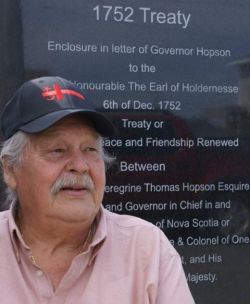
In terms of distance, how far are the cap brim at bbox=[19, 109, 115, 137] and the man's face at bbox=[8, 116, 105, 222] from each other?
0.03 metres

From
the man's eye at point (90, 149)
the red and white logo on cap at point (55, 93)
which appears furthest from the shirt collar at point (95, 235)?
the red and white logo on cap at point (55, 93)

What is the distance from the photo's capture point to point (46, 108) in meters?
2.15

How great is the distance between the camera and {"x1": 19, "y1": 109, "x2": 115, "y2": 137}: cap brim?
2102mm

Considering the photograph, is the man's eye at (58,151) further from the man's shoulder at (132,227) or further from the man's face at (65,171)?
the man's shoulder at (132,227)

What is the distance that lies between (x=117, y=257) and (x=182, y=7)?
1704 mm

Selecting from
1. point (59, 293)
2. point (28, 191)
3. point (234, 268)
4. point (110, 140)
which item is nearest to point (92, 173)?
point (28, 191)

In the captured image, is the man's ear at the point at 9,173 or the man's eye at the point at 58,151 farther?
the man's ear at the point at 9,173

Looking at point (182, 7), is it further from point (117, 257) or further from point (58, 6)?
point (117, 257)

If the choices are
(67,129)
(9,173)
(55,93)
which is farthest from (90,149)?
(9,173)

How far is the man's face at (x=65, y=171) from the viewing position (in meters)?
2.13

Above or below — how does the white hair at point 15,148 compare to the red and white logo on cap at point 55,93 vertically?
below

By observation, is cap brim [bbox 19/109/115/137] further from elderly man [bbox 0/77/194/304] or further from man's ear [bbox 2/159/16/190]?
man's ear [bbox 2/159/16/190]

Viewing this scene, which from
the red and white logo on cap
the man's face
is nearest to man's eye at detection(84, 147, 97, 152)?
the man's face

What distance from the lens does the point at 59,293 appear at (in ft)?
7.00
